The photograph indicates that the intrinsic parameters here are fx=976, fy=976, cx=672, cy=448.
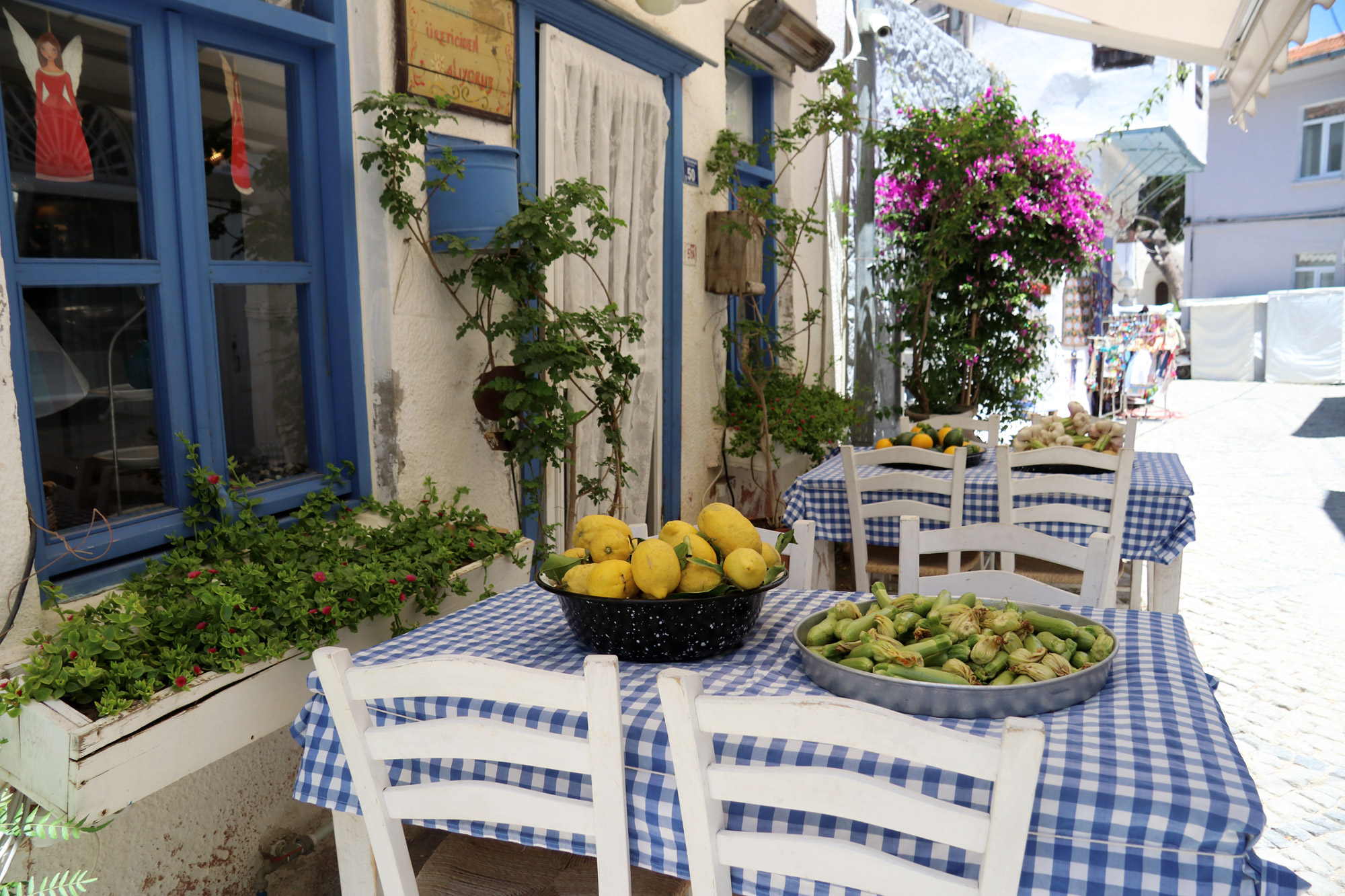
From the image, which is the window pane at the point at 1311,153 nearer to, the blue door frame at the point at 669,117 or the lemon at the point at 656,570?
the blue door frame at the point at 669,117

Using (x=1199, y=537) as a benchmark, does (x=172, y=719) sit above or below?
above

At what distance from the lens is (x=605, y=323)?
3.51 m

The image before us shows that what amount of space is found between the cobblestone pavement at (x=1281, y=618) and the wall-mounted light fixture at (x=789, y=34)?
3.72 metres

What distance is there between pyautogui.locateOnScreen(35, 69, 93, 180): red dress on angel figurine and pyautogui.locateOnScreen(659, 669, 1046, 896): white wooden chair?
199 centimetres

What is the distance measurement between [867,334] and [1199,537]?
2.68 metres

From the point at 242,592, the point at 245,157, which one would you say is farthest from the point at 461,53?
the point at 242,592

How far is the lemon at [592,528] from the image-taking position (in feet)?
6.12

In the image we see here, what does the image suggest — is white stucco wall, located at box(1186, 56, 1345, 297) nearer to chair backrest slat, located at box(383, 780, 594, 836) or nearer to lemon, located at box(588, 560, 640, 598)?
lemon, located at box(588, 560, 640, 598)

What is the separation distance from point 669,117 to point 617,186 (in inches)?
23.9

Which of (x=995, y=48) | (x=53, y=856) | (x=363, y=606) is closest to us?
(x=53, y=856)

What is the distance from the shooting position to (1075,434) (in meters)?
4.11

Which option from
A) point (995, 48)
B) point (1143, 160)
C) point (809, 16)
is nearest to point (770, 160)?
point (809, 16)

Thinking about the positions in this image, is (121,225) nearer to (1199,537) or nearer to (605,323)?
(605,323)

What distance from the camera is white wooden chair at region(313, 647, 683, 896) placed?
4.22 ft
